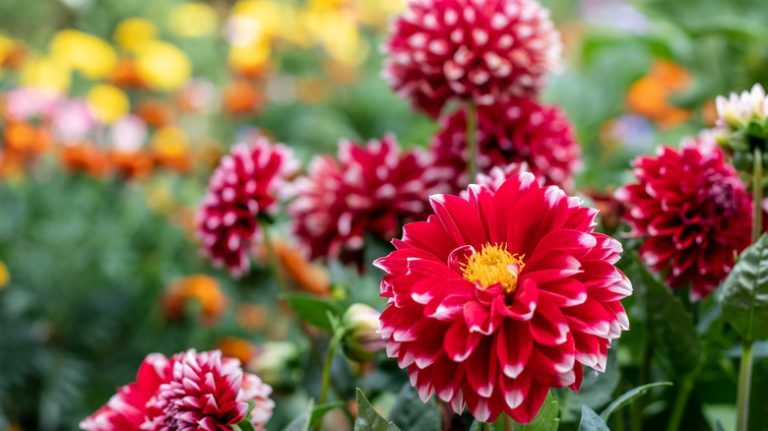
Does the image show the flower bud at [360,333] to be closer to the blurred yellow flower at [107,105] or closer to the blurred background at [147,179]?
the blurred background at [147,179]

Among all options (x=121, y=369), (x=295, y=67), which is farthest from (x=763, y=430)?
(x=295, y=67)

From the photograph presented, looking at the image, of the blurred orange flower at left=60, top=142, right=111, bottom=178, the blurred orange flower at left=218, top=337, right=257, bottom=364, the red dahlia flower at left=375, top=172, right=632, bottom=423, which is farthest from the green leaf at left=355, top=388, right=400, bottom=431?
the blurred orange flower at left=60, top=142, right=111, bottom=178

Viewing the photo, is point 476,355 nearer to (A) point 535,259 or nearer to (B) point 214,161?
(A) point 535,259

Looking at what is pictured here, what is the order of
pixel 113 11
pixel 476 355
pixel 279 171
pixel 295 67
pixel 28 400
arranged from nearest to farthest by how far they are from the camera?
pixel 476 355 → pixel 279 171 → pixel 28 400 → pixel 295 67 → pixel 113 11

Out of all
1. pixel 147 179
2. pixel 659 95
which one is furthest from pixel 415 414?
pixel 659 95

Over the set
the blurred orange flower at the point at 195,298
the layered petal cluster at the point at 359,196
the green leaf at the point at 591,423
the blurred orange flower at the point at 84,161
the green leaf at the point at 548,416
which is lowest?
the green leaf at the point at 591,423

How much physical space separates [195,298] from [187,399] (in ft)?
2.46

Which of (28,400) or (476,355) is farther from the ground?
(28,400)

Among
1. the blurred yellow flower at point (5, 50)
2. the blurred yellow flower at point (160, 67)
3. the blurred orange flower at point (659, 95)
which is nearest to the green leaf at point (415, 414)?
the blurred orange flower at point (659, 95)

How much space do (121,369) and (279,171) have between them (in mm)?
Result: 690

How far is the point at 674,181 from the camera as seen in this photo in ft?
1.57

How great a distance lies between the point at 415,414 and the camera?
0.47 meters

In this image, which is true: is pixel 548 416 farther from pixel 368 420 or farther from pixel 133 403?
pixel 133 403

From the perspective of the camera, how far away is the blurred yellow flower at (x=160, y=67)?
4.84 ft
